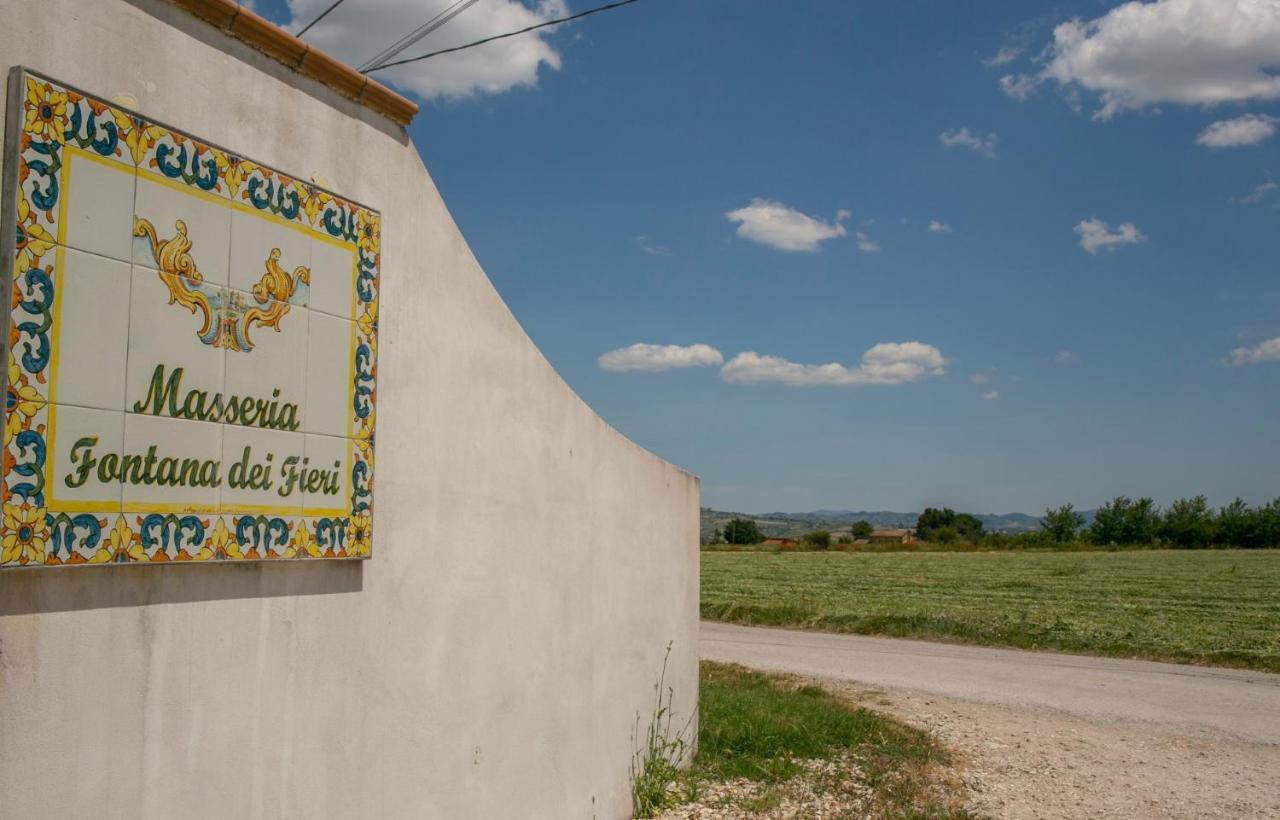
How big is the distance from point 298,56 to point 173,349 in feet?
4.49

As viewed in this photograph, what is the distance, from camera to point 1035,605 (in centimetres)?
2477

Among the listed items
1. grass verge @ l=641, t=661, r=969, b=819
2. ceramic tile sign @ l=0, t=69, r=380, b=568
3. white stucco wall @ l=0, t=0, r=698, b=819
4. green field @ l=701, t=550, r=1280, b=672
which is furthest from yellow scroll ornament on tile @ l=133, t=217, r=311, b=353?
green field @ l=701, t=550, r=1280, b=672

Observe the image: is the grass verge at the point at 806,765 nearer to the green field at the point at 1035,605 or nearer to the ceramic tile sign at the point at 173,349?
the ceramic tile sign at the point at 173,349

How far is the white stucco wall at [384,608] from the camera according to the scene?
328 centimetres

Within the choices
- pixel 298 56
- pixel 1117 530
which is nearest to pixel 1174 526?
pixel 1117 530

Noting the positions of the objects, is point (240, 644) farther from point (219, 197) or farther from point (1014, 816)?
point (1014, 816)

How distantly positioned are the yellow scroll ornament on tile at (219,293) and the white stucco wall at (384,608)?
0.44 meters

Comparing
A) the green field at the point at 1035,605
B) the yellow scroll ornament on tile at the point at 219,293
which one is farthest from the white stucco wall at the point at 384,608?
the green field at the point at 1035,605

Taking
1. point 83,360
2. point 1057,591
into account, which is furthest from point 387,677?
point 1057,591

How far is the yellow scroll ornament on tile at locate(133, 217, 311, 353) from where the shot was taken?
3.54m

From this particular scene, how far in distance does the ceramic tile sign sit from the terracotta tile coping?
1.59 feet

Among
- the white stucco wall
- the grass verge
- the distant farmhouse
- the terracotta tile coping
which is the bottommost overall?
the distant farmhouse

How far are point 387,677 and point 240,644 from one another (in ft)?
2.68

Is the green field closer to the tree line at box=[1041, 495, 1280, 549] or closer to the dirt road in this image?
the dirt road
